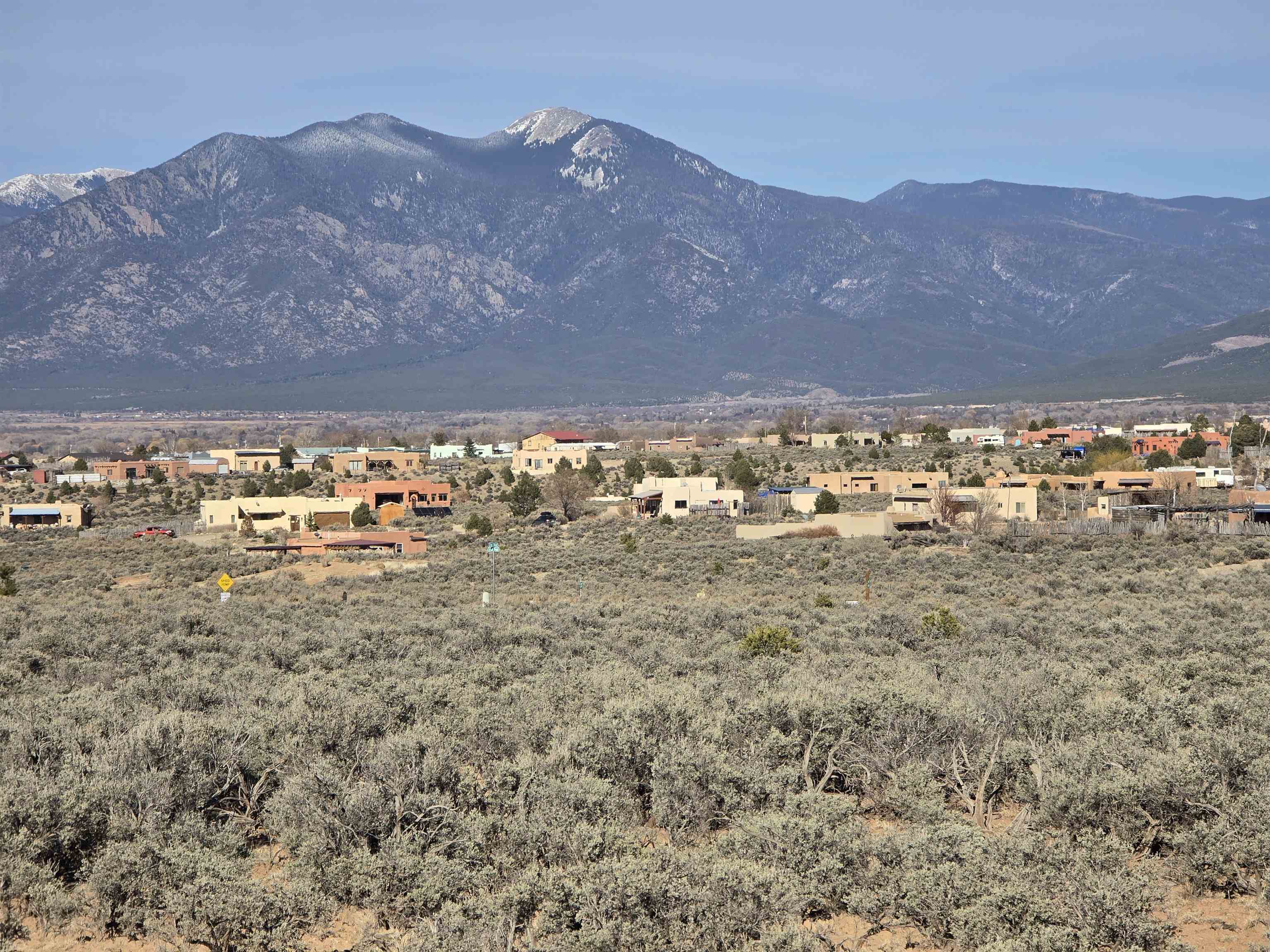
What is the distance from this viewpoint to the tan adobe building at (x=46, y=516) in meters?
73.1

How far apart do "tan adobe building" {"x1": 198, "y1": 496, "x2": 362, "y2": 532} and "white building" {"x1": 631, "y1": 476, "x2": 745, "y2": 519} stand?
14.1 m

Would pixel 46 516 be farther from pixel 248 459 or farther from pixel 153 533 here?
pixel 248 459

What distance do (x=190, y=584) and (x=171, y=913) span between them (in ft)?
115

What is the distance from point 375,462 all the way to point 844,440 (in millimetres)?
35672

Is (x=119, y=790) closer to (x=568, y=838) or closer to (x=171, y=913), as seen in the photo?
(x=171, y=913)

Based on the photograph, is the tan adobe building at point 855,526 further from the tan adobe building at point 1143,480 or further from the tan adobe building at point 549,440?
the tan adobe building at point 549,440

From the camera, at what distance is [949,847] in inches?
521

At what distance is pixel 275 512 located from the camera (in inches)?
2739

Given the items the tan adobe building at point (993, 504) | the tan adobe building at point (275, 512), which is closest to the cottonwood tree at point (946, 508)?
the tan adobe building at point (993, 504)

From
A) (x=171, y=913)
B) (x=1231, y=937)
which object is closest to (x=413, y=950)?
(x=171, y=913)

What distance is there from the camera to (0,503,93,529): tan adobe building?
7306 centimetres

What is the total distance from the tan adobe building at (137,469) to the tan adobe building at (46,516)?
2854 cm

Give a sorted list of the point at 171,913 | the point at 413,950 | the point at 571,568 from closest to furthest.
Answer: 1. the point at 413,950
2. the point at 171,913
3. the point at 571,568

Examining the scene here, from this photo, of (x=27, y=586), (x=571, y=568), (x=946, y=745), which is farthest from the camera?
(x=571, y=568)
